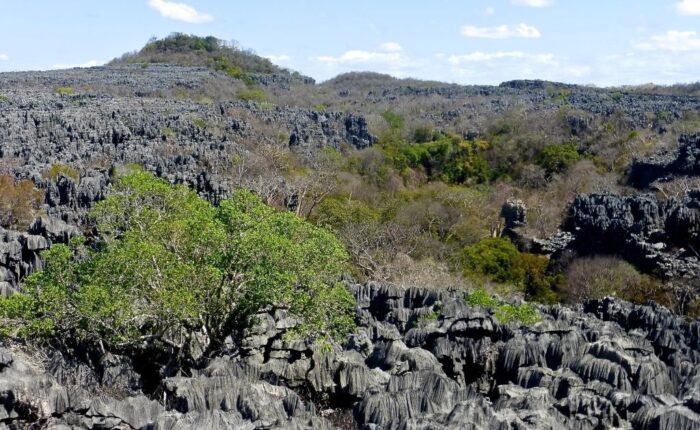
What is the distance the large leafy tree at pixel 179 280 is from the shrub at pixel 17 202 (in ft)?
57.4

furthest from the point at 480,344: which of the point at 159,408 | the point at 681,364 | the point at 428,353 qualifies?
the point at 159,408

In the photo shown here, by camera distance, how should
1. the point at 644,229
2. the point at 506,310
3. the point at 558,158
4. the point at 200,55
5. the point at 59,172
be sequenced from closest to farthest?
1. the point at 506,310
2. the point at 644,229
3. the point at 59,172
4. the point at 558,158
5. the point at 200,55

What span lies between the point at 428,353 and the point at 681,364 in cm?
425

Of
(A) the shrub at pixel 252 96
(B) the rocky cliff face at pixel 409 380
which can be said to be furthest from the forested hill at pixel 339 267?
(A) the shrub at pixel 252 96

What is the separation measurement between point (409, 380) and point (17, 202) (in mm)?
23945

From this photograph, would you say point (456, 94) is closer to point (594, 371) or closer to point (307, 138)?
point (307, 138)

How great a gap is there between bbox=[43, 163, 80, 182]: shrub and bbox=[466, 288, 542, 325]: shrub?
2335 cm

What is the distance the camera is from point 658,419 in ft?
31.9

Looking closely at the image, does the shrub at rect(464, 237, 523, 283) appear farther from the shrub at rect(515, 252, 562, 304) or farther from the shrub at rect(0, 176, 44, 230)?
the shrub at rect(0, 176, 44, 230)

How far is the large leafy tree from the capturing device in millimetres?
11594

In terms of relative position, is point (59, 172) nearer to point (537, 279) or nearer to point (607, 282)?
point (537, 279)

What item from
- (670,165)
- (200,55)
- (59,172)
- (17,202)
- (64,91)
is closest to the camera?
(17,202)

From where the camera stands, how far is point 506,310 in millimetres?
17344

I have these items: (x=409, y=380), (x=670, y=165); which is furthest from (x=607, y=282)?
(x=670, y=165)
